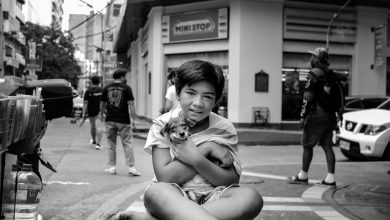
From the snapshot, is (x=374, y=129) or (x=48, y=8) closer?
(x=374, y=129)

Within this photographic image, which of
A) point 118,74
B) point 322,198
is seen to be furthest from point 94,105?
point 322,198

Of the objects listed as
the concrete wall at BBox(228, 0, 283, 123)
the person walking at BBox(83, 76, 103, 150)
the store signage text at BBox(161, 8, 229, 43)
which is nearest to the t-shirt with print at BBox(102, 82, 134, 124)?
the person walking at BBox(83, 76, 103, 150)

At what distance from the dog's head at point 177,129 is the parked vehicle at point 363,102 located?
11.7 m

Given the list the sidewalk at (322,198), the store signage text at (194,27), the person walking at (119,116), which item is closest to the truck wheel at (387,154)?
the sidewalk at (322,198)

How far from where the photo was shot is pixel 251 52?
1847 centimetres

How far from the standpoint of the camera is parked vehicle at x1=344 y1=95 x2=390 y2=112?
45.3 feet

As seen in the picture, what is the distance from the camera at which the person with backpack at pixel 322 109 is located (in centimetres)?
695

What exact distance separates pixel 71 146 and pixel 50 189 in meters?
6.10

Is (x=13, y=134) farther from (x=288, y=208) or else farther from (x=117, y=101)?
(x=117, y=101)

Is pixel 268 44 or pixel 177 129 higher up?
pixel 268 44

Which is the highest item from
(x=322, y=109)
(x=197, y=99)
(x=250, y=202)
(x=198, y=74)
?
(x=198, y=74)

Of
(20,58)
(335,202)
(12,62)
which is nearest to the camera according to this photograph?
(335,202)

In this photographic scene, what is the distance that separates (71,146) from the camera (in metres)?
12.8

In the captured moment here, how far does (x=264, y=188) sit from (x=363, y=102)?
26.0 feet
